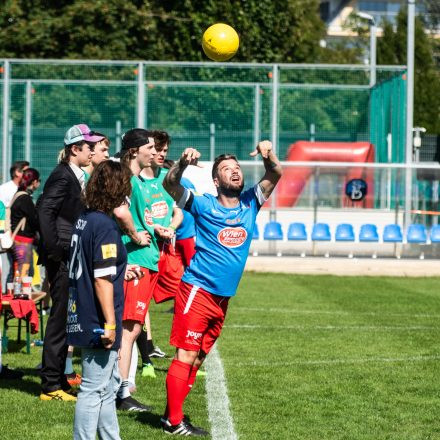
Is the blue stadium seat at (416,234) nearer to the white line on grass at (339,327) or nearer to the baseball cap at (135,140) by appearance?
the white line on grass at (339,327)

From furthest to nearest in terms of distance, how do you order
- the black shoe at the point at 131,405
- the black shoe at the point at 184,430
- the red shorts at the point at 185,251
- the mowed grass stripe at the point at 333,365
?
the red shorts at the point at 185,251
the black shoe at the point at 131,405
the mowed grass stripe at the point at 333,365
the black shoe at the point at 184,430

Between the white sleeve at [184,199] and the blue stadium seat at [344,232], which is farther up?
the white sleeve at [184,199]

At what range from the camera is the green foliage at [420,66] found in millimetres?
58875

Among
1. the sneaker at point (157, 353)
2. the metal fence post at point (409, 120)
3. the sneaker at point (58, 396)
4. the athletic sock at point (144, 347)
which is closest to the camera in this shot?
the sneaker at point (58, 396)

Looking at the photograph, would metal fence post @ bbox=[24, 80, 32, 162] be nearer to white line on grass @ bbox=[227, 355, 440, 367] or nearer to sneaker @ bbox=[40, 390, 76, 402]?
white line on grass @ bbox=[227, 355, 440, 367]

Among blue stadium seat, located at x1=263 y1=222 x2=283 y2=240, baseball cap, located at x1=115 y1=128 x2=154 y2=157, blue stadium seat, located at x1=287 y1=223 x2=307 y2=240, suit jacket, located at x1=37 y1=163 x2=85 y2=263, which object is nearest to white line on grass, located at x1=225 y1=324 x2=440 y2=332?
suit jacket, located at x1=37 y1=163 x2=85 y2=263

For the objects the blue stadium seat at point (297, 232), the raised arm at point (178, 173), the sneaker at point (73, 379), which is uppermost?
the raised arm at point (178, 173)

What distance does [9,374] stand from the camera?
10.3 metres

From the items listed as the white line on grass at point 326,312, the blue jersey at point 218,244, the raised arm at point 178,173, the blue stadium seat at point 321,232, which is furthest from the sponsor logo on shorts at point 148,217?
the blue stadium seat at point 321,232

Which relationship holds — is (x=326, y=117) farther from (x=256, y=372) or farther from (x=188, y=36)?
(x=256, y=372)

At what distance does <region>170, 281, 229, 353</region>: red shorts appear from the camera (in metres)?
8.09

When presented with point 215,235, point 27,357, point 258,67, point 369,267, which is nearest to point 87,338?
point 215,235

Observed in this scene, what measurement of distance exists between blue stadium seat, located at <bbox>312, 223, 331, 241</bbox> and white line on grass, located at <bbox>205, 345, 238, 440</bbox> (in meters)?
13.6

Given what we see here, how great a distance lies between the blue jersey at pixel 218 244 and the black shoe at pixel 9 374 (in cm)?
275
